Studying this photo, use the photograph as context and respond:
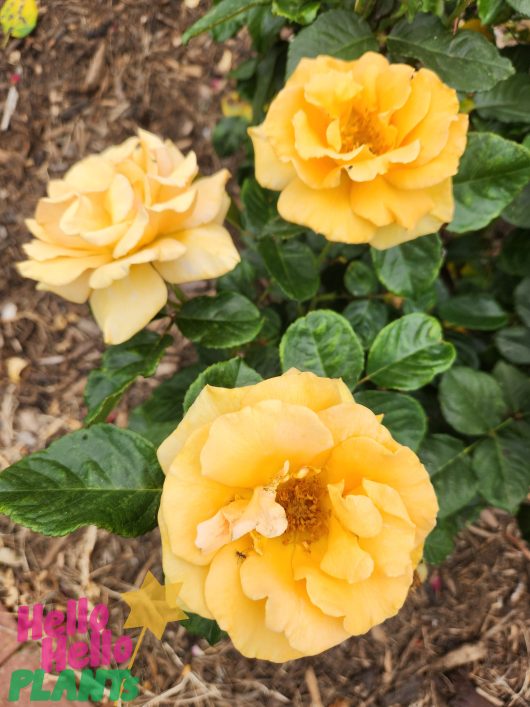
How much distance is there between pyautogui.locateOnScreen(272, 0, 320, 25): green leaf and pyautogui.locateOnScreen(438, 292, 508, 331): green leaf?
59 centimetres

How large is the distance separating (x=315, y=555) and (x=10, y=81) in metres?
1.91

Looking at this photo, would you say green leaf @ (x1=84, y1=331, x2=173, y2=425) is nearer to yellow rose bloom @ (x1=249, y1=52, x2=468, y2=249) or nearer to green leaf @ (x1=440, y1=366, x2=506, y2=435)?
yellow rose bloom @ (x1=249, y1=52, x2=468, y2=249)

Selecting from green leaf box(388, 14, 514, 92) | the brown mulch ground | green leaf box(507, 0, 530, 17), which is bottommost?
the brown mulch ground

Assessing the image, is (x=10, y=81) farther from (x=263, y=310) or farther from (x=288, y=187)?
(x=288, y=187)

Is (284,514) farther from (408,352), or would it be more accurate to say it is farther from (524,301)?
(524,301)

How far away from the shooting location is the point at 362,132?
3.08 ft

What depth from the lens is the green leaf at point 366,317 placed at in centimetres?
122

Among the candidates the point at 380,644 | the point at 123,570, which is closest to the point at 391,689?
the point at 380,644

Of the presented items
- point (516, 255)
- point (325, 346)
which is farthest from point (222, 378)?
point (516, 255)

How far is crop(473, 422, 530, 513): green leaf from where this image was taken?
107cm

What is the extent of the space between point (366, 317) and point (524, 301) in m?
0.29

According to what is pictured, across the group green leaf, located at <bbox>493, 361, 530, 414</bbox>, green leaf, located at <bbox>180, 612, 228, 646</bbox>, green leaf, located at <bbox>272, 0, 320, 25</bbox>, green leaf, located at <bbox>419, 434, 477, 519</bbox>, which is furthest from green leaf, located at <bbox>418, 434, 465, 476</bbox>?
green leaf, located at <bbox>272, 0, 320, 25</bbox>

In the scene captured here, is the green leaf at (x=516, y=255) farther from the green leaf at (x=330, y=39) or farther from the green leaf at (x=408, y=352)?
the green leaf at (x=330, y=39)

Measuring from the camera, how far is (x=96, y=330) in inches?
71.8
